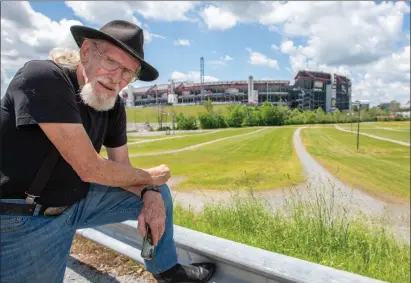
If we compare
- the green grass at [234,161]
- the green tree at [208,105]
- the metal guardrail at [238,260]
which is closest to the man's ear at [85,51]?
the metal guardrail at [238,260]

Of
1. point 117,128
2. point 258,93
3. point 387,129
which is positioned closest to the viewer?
point 117,128

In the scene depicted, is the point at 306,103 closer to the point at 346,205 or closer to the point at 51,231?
the point at 346,205

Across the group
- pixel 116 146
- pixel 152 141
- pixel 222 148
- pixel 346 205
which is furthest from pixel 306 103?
pixel 116 146

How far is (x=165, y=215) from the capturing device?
5.74 feet

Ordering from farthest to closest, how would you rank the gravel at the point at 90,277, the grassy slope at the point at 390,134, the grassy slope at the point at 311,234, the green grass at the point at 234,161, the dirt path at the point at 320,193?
the grassy slope at the point at 390,134 → the green grass at the point at 234,161 → the dirt path at the point at 320,193 → the grassy slope at the point at 311,234 → the gravel at the point at 90,277

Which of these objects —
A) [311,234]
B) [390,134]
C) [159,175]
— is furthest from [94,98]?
[390,134]

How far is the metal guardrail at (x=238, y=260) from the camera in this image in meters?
1.44

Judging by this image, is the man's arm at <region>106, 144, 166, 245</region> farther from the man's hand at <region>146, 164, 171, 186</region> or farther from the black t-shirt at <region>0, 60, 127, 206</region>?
the black t-shirt at <region>0, 60, 127, 206</region>

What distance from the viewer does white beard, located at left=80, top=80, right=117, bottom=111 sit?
147 centimetres

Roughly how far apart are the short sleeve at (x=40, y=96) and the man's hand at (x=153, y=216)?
1.96 feet

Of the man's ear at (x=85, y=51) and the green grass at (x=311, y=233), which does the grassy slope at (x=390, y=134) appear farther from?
the man's ear at (x=85, y=51)

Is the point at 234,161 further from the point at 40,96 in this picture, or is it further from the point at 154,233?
the point at 40,96

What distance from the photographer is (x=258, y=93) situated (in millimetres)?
8430

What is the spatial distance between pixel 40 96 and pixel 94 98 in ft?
0.80
